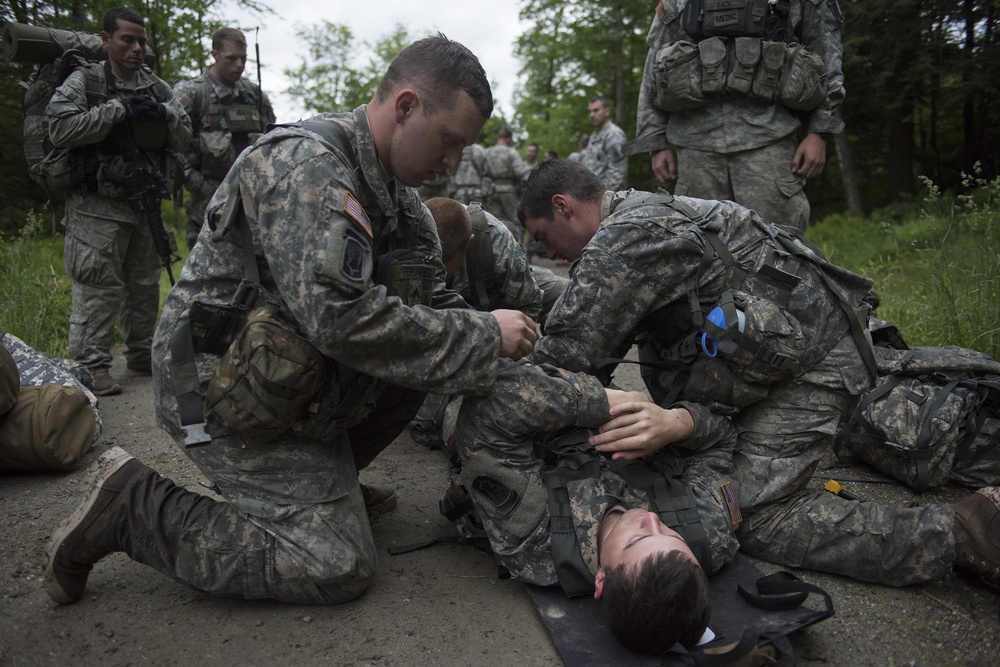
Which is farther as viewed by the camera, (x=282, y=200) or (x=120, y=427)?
(x=120, y=427)

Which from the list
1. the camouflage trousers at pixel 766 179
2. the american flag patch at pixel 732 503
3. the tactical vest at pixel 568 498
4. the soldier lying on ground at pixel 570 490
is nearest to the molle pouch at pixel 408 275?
the soldier lying on ground at pixel 570 490

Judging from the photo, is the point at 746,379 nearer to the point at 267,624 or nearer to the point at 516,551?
the point at 516,551

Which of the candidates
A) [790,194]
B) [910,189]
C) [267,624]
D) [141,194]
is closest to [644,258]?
[267,624]

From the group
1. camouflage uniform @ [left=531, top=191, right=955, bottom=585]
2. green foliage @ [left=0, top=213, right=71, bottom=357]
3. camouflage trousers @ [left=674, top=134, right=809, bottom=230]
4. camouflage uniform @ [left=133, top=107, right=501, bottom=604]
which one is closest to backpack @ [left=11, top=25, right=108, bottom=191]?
green foliage @ [left=0, top=213, right=71, bottom=357]

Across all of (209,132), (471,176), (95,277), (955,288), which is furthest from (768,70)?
(471,176)

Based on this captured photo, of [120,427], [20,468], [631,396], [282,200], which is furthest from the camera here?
[120,427]

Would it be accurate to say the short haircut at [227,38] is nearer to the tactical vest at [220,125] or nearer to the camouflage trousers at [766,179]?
the tactical vest at [220,125]

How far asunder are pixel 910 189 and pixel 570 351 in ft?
32.8

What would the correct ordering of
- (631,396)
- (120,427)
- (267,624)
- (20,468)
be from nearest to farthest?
(267,624)
(631,396)
(20,468)
(120,427)

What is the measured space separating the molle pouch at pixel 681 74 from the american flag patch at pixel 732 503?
2.47 m

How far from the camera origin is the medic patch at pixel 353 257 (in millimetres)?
2086

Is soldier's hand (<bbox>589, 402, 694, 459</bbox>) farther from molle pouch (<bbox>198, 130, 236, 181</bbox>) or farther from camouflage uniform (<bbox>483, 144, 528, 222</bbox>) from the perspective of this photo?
camouflage uniform (<bbox>483, 144, 528, 222</bbox>)

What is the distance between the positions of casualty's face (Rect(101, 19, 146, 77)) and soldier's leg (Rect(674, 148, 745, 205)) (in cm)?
345

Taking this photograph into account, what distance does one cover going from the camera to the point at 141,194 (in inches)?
188
